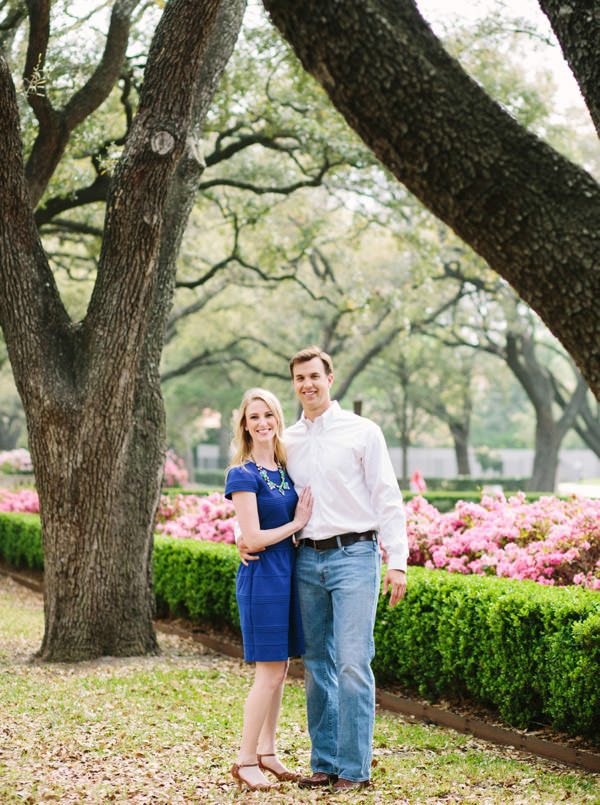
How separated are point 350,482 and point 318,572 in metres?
0.46

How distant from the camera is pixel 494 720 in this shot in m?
5.86

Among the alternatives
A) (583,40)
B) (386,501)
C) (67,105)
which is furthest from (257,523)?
(67,105)

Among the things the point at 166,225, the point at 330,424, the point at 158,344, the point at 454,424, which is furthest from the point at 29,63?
the point at 454,424

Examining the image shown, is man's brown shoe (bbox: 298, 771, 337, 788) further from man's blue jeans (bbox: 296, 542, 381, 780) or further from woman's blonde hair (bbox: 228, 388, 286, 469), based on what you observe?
woman's blonde hair (bbox: 228, 388, 286, 469)

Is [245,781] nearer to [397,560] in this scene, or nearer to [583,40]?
[397,560]

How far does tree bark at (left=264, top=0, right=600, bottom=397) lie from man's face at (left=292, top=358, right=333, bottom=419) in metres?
1.62

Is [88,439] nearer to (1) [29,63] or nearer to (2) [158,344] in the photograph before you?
(2) [158,344]

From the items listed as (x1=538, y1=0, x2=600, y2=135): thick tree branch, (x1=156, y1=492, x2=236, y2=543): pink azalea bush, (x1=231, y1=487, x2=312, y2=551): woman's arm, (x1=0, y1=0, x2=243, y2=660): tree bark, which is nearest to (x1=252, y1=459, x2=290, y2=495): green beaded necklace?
(x1=231, y1=487, x2=312, y2=551): woman's arm

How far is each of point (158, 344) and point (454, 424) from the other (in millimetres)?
30667

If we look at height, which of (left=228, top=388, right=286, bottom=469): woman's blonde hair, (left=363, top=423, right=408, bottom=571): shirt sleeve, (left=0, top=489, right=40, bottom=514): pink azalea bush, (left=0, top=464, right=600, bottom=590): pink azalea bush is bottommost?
(left=0, top=489, right=40, bottom=514): pink azalea bush

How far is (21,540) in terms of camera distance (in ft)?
46.4

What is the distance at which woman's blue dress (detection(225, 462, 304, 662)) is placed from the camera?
13.9 ft

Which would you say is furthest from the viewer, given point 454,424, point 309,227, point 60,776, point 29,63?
point 454,424

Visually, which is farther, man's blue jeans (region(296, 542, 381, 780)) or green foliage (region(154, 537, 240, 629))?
green foliage (region(154, 537, 240, 629))
